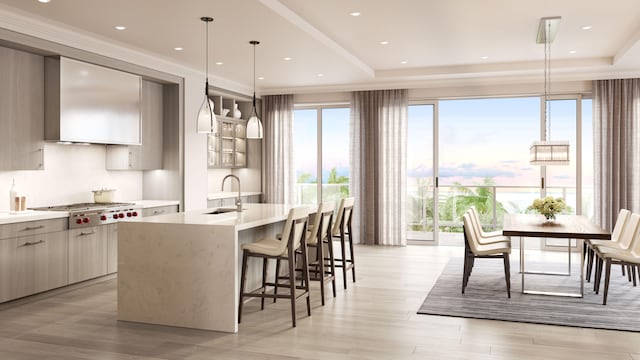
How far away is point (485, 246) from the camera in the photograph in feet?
18.3

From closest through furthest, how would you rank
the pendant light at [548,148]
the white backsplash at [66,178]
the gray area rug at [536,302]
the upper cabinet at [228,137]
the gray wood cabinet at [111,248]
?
the gray area rug at [536,302] → the white backsplash at [66,178] → the pendant light at [548,148] → the gray wood cabinet at [111,248] → the upper cabinet at [228,137]

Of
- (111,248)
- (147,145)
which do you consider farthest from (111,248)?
(147,145)

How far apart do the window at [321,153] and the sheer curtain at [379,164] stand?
0.37m

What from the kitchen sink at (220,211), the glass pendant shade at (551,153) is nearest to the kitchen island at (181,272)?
the kitchen sink at (220,211)

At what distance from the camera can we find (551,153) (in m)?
5.87

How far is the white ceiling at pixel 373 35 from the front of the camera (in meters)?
4.83

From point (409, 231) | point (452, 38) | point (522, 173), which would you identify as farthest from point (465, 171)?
point (452, 38)

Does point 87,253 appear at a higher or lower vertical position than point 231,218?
lower

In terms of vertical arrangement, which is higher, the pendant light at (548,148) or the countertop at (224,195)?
the pendant light at (548,148)

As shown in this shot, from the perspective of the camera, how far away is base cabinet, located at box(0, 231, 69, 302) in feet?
15.3

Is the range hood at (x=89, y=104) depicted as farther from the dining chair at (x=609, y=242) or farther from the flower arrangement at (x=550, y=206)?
the dining chair at (x=609, y=242)

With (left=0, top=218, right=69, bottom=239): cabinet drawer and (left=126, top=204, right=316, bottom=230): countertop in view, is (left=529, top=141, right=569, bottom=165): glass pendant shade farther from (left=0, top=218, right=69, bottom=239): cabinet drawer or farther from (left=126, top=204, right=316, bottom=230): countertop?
(left=0, top=218, right=69, bottom=239): cabinet drawer

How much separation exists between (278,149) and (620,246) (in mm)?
5431

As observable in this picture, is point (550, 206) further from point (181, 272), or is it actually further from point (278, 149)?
point (278, 149)
